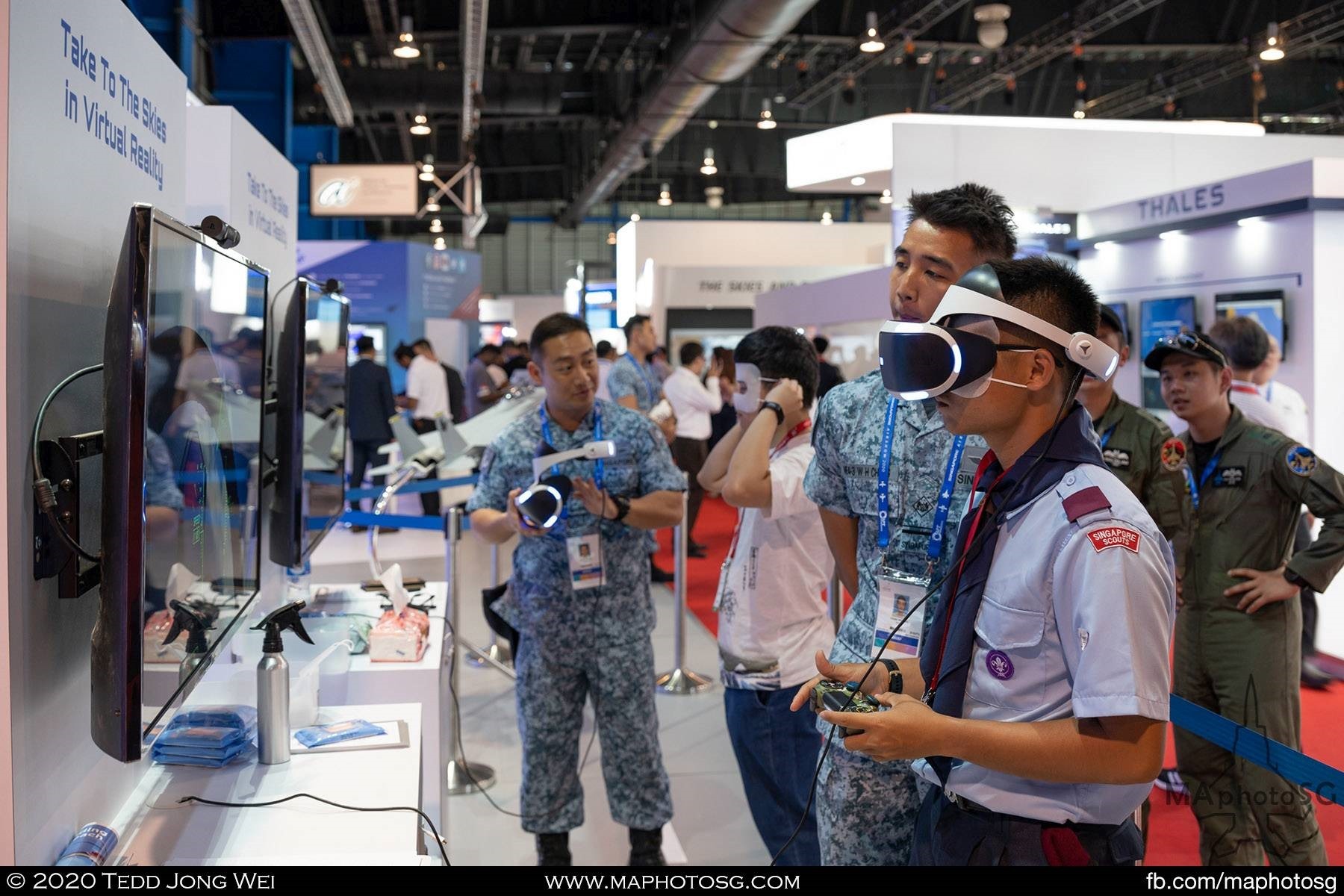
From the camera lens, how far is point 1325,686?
5348 millimetres

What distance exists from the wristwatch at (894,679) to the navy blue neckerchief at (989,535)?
7 cm

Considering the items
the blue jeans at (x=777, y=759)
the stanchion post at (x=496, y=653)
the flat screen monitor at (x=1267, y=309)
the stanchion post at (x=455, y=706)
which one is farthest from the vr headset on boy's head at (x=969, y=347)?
the flat screen monitor at (x=1267, y=309)

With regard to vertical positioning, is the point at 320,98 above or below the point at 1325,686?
above

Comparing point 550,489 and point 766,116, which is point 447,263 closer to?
point 766,116

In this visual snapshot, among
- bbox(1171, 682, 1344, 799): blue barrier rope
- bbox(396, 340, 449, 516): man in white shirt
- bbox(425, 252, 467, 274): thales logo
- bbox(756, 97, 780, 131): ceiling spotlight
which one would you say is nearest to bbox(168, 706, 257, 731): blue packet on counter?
bbox(1171, 682, 1344, 799): blue barrier rope

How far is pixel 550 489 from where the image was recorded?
304 centimetres

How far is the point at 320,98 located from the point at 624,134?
407 cm

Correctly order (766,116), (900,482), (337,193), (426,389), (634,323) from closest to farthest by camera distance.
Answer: (900,482)
(634,323)
(426,389)
(337,193)
(766,116)

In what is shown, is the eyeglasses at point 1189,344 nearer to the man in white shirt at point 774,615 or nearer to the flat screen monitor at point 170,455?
the man in white shirt at point 774,615

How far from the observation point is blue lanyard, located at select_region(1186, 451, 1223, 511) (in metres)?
3.22

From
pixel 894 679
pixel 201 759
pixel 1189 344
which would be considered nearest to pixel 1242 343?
pixel 1189 344

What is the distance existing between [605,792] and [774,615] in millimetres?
1610
